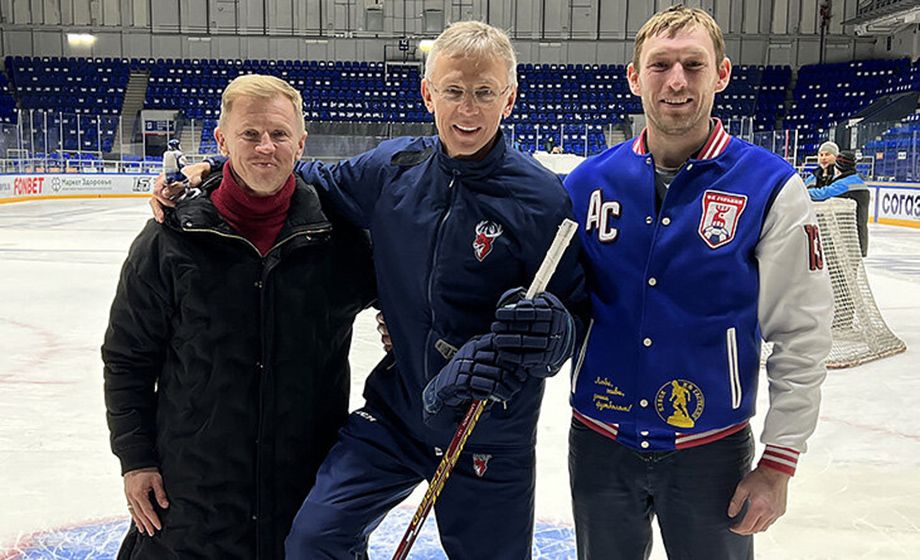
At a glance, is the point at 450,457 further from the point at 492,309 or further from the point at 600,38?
the point at 600,38

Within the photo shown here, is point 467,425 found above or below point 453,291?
below

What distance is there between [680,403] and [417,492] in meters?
1.63

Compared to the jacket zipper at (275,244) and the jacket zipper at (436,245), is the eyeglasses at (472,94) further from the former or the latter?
the jacket zipper at (275,244)

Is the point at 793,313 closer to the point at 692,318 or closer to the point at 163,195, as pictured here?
the point at 692,318

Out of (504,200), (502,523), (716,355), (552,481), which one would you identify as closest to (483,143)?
(504,200)

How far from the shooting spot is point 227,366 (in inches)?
69.1

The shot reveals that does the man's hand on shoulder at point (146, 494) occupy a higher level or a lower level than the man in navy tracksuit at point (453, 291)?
lower

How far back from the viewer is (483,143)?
5.38 feet

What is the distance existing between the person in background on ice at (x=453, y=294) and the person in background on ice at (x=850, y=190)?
5.01 m

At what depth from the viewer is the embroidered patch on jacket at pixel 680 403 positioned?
1.56m

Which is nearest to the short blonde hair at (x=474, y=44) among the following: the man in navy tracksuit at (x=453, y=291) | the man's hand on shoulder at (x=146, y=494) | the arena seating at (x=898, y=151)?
the man in navy tracksuit at (x=453, y=291)

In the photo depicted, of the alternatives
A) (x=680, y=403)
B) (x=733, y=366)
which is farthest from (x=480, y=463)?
(x=733, y=366)

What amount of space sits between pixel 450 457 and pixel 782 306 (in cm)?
65

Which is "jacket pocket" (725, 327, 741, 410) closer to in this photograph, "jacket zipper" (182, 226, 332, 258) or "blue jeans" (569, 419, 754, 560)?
"blue jeans" (569, 419, 754, 560)
